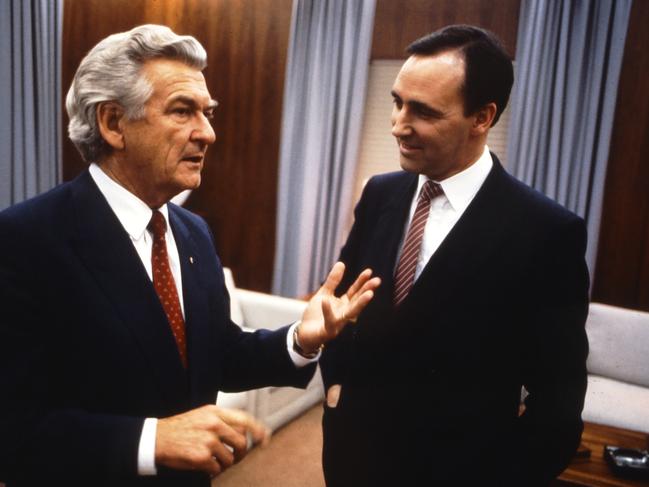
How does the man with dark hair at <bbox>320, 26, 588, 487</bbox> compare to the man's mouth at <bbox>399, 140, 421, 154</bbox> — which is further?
the man's mouth at <bbox>399, 140, 421, 154</bbox>

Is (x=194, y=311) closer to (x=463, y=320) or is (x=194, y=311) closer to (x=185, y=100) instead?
(x=185, y=100)

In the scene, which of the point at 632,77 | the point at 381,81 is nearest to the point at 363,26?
the point at 381,81

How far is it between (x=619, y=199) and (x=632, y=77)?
2.31ft

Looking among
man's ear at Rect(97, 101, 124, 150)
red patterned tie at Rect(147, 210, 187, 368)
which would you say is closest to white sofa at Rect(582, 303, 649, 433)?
red patterned tie at Rect(147, 210, 187, 368)

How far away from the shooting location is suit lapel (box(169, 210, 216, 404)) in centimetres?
115

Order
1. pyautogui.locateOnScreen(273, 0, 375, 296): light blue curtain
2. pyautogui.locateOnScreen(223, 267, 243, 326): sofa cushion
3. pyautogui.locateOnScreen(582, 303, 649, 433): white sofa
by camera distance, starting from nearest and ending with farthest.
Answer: pyautogui.locateOnScreen(582, 303, 649, 433): white sofa → pyautogui.locateOnScreen(223, 267, 243, 326): sofa cushion → pyautogui.locateOnScreen(273, 0, 375, 296): light blue curtain

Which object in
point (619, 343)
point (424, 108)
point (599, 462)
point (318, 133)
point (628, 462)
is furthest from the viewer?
point (318, 133)

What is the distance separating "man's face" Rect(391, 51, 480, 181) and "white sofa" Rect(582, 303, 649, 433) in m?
2.09

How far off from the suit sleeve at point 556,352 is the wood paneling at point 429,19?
2541mm

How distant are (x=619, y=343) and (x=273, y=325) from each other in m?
2.00

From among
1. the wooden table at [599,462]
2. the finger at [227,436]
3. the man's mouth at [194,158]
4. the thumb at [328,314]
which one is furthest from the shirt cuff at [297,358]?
the wooden table at [599,462]

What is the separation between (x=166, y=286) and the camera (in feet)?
3.84

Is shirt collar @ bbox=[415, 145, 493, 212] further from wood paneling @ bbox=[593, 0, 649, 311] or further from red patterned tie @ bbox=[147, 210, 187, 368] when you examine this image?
wood paneling @ bbox=[593, 0, 649, 311]

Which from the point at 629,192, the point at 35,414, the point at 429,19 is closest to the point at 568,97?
the point at 629,192
